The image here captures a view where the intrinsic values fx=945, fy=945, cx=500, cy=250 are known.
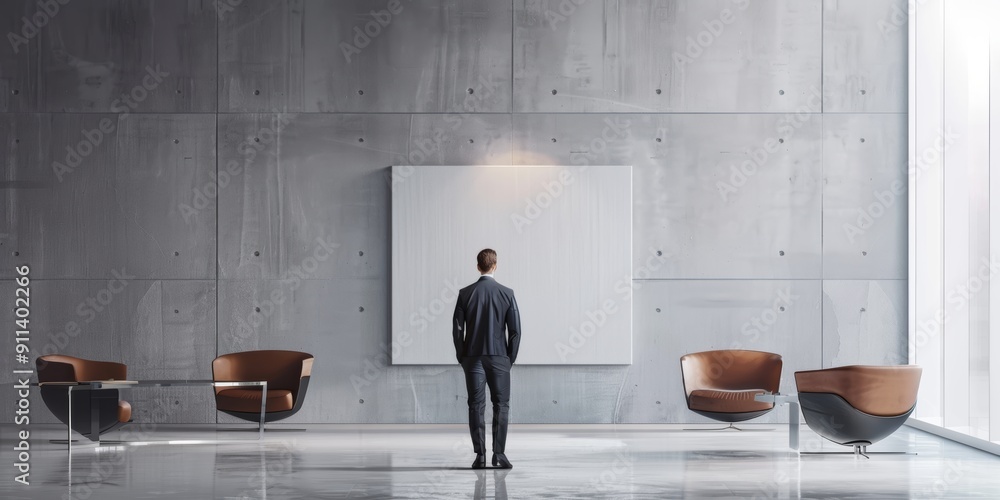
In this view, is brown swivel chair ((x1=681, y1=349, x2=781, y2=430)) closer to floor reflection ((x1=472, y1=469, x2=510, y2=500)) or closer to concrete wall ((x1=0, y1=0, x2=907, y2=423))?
concrete wall ((x1=0, y1=0, x2=907, y2=423))

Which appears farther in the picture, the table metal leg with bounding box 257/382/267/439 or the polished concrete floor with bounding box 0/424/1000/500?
the table metal leg with bounding box 257/382/267/439

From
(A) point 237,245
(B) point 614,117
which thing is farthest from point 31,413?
(B) point 614,117

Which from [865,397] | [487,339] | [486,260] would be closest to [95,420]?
[487,339]

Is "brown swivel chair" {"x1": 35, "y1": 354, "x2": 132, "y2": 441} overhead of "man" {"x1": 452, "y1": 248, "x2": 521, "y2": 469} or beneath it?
beneath

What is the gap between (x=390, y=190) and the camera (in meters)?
9.93

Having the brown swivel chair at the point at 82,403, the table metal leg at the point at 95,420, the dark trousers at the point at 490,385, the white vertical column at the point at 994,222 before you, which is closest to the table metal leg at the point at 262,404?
the brown swivel chair at the point at 82,403

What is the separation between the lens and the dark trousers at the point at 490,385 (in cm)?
654

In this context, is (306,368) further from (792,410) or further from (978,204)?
(978,204)

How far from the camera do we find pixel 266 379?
9461 mm

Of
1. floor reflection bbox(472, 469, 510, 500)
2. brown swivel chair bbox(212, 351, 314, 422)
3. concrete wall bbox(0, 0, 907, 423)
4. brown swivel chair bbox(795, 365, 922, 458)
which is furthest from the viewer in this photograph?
concrete wall bbox(0, 0, 907, 423)

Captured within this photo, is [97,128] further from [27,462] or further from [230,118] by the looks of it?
[27,462]

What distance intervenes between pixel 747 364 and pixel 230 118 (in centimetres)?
589

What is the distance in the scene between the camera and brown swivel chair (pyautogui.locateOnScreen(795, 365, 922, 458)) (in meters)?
6.96

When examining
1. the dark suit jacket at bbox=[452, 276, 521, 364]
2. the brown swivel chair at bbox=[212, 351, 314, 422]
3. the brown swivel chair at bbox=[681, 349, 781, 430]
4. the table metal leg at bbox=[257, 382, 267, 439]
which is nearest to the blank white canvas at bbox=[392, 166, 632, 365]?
the brown swivel chair at bbox=[681, 349, 781, 430]
